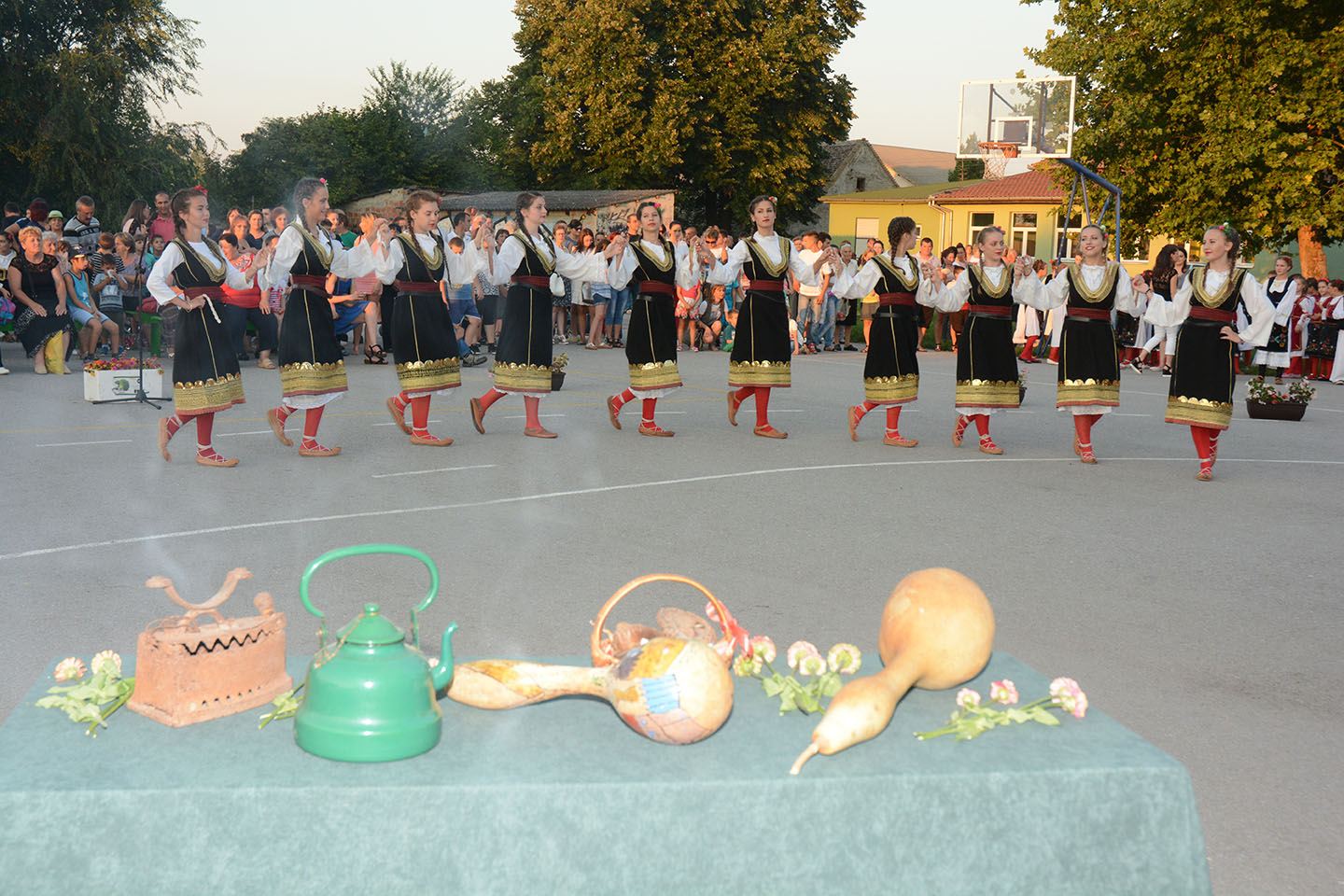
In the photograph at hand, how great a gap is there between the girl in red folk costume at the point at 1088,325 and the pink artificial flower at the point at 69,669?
8050 millimetres

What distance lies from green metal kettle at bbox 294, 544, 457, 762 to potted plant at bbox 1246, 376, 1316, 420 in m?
12.7

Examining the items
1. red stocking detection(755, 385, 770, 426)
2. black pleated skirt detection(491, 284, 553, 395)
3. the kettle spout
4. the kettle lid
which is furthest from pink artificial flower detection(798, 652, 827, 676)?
red stocking detection(755, 385, 770, 426)

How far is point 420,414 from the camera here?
952cm

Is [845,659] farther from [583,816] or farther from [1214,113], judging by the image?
[1214,113]

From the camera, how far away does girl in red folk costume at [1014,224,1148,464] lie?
918 cm

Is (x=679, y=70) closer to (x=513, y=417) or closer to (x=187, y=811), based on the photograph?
(x=513, y=417)

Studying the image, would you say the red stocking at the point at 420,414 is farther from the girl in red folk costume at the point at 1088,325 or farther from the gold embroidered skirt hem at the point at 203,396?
the girl in red folk costume at the point at 1088,325

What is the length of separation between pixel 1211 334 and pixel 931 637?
7393mm

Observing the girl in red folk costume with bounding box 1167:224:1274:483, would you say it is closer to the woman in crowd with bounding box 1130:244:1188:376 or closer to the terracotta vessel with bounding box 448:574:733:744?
the woman in crowd with bounding box 1130:244:1188:376

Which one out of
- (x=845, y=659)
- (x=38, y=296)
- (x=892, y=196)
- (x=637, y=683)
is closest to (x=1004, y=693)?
(x=845, y=659)

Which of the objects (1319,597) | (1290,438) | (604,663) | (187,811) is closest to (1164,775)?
(604,663)

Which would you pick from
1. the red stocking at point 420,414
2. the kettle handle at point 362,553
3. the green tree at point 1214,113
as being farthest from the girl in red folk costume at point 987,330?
the green tree at point 1214,113

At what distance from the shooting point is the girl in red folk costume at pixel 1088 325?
361 inches

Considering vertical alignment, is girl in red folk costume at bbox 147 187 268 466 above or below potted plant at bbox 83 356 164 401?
above
